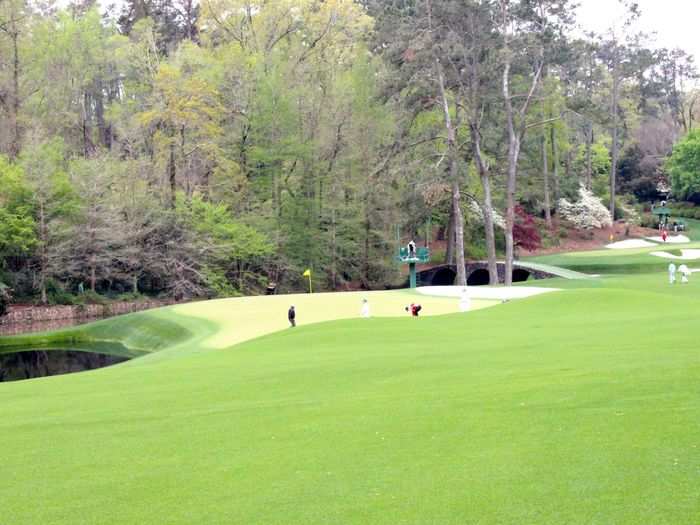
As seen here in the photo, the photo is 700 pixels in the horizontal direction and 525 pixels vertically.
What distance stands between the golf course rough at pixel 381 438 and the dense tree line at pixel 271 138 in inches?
1095

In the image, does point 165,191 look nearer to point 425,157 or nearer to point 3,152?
point 3,152

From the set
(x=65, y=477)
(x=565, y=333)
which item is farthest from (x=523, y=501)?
(x=565, y=333)

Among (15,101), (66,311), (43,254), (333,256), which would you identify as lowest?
(66,311)

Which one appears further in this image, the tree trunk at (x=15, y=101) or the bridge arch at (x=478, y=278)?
the bridge arch at (x=478, y=278)

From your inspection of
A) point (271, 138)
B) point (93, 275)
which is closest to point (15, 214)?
point (93, 275)

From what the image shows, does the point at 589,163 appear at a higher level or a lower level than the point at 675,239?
higher

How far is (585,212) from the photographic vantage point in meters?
76.7

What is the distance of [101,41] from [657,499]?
2684 inches

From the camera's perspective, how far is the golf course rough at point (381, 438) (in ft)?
24.7

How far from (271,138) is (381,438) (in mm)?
48855

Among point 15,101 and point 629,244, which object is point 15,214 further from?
point 629,244

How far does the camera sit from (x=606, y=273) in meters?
52.3

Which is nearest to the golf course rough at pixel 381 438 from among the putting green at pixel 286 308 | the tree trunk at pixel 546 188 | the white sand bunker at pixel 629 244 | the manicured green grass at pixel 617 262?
the putting green at pixel 286 308

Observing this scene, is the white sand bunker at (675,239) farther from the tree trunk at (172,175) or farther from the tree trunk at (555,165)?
the tree trunk at (172,175)
